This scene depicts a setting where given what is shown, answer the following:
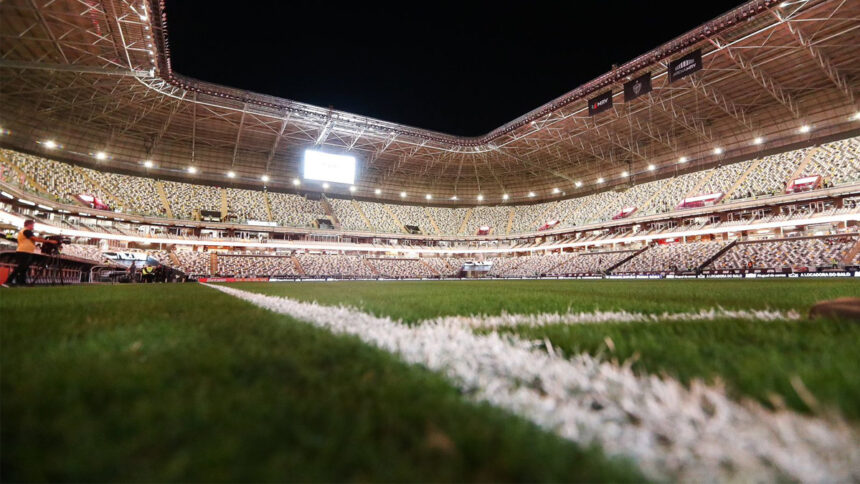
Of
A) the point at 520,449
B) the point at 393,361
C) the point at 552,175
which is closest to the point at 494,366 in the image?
the point at 393,361

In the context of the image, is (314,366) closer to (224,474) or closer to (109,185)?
(224,474)

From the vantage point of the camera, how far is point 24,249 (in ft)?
23.5

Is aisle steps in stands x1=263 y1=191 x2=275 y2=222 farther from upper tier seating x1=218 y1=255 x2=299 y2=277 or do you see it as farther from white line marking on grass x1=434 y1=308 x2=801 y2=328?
white line marking on grass x1=434 y1=308 x2=801 y2=328

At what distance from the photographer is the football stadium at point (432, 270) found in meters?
0.73

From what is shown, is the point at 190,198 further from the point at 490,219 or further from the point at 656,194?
the point at 656,194

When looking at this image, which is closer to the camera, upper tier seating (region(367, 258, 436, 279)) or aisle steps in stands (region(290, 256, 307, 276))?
aisle steps in stands (region(290, 256, 307, 276))

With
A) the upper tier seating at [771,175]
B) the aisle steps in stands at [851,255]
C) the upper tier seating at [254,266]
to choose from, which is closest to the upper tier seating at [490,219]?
the upper tier seating at [254,266]

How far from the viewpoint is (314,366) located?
51.3 inches

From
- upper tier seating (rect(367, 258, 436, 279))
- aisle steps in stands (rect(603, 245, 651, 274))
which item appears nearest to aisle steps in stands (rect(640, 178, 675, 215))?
aisle steps in stands (rect(603, 245, 651, 274))

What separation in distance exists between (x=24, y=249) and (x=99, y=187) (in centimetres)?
3104

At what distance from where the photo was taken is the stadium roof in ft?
60.5

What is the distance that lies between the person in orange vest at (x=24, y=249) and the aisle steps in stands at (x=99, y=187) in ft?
93.1

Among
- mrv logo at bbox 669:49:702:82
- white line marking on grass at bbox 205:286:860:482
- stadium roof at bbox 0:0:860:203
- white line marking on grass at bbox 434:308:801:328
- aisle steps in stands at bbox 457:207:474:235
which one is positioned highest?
stadium roof at bbox 0:0:860:203

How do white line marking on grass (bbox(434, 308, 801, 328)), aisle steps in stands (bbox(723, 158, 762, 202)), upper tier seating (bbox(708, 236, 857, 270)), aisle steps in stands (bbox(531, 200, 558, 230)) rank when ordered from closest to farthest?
white line marking on grass (bbox(434, 308, 801, 328))
upper tier seating (bbox(708, 236, 857, 270))
aisle steps in stands (bbox(723, 158, 762, 202))
aisle steps in stands (bbox(531, 200, 558, 230))
